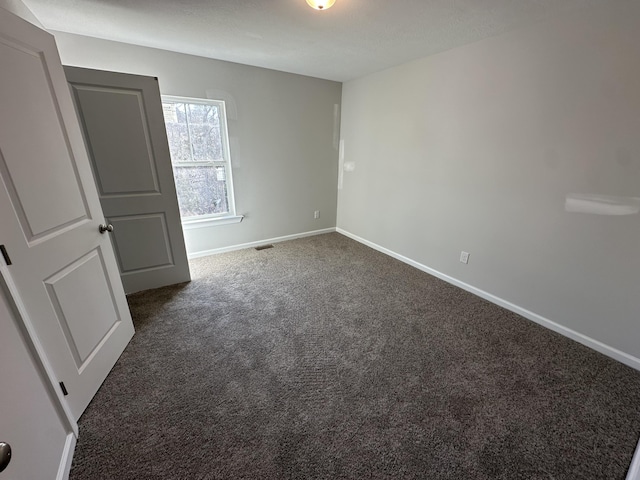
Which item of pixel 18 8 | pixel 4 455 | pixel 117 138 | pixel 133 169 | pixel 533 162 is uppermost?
pixel 18 8

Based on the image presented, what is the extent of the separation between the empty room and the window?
2 centimetres

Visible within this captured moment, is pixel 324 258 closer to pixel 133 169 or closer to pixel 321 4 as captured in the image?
pixel 133 169

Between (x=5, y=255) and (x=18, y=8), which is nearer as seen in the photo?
(x=5, y=255)

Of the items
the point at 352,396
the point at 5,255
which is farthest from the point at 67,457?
Result: the point at 352,396

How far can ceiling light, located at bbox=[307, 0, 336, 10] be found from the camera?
62.8 inches

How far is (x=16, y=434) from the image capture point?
0.89 meters

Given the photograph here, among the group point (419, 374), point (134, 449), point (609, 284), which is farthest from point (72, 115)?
point (609, 284)

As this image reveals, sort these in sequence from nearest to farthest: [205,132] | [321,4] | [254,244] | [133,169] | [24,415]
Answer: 1. [24,415]
2. [321,4]
3. [133,169]
4. [205,132]
5. [254,244]

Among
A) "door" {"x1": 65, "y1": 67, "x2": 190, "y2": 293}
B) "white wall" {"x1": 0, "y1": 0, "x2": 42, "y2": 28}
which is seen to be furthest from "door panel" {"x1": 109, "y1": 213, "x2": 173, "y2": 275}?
"white wall" {"x1": 0, "y1": 0, "x2": 42, "y2": 28}

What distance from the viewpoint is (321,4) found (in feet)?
5.32

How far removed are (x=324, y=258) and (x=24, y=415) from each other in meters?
2.76

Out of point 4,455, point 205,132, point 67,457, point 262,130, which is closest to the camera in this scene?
point 4,455

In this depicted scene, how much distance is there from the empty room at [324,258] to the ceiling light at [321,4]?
14 millimetres

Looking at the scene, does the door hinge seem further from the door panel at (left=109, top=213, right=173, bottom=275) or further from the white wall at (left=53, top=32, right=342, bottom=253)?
the white wall at (left=53, top=32, right=342, bottom=253)
